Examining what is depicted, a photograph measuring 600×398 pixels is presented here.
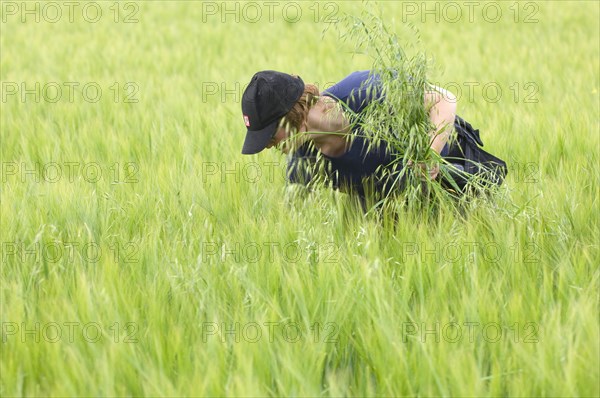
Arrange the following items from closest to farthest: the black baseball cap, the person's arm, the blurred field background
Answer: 1. the blurred field background
2. the black baseball cap
3. the person's arm

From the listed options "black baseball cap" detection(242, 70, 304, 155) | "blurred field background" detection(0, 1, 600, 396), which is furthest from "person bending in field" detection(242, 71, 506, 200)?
"blurred field background" detection(0, 1, 600, 396)

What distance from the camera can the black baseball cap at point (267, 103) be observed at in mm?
2121

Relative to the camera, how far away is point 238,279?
69.5 inches

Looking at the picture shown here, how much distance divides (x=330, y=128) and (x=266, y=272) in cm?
63

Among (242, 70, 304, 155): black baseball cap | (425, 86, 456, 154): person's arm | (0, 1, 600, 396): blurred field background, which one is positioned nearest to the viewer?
(0, 1, 600, 396): blurred field background


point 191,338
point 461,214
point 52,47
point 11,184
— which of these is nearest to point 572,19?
point 52,47

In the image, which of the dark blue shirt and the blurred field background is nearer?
the blurred field background

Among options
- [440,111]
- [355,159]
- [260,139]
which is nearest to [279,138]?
[260,139]

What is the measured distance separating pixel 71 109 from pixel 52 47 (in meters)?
2.13

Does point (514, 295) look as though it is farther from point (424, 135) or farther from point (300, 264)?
point (424, 135)

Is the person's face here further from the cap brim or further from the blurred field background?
the blurred field background

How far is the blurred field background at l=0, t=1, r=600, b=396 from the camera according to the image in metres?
1.38

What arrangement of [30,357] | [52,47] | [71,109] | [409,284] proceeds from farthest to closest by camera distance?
[52,47]
[71,109]
[409,284]
[30,357]

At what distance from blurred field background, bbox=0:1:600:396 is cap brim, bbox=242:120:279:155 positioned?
194 millimetres
